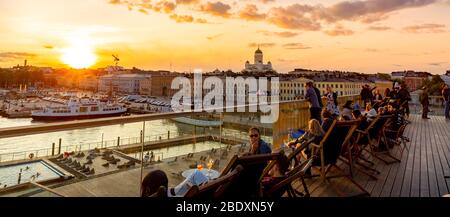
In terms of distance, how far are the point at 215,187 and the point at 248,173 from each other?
0.42 meters

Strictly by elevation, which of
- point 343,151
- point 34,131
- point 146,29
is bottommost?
point 343,151

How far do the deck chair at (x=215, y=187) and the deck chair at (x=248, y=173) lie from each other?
77 millimetres

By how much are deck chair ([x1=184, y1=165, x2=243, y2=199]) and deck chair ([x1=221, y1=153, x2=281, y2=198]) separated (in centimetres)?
8

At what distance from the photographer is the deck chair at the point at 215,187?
2.06m

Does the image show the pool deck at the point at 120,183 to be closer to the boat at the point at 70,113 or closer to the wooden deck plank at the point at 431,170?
the wooden deck plank at the point at 431,170

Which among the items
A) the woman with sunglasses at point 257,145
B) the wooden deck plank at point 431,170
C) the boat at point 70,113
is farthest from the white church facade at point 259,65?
the woman with sunglasses at point 257,145

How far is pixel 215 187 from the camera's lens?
216 centimetres

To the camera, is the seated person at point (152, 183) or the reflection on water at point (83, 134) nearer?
the seated person at point (152, 183)

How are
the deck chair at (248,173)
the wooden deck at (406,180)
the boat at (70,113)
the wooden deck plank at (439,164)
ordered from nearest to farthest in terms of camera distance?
the deck chair at (248,173)
the wooden deck at (406,180)
the wooden deck plank at (439,164)
the boat at (70,113)

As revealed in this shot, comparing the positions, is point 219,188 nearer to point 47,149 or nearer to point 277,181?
point 277,181

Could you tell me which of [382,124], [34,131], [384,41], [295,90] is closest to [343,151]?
[382,124]

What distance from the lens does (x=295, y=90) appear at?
81.6 meters

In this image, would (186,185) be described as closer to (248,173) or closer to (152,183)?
(152,183)
